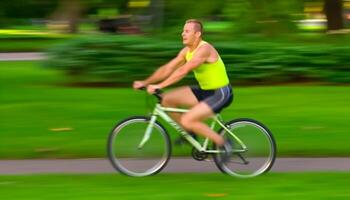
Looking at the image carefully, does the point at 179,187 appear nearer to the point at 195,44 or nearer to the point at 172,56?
the point at 195,44

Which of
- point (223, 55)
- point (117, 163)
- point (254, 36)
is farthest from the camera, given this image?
point (254, 36)

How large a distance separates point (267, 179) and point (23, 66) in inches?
471

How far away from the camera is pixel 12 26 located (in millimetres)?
59219

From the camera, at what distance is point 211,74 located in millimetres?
7090

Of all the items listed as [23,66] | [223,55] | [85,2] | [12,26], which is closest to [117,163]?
[223,55]

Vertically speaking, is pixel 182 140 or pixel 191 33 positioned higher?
pixel 191 33

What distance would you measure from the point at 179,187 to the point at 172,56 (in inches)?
253

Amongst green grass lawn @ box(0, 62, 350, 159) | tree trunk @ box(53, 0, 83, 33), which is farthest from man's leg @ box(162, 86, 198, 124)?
tree trunk @ box(53, 0, 83, 33)

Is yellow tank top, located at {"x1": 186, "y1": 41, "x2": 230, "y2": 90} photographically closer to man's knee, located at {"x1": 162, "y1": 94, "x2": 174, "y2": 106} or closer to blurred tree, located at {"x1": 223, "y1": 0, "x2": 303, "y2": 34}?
man's knee, located at {"x1": 162, "y1": 94, "x2": 174, "y2": 106}

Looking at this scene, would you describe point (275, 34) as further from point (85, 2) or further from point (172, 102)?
point (85, 2)

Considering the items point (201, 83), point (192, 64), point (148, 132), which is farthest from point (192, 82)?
point (192, 64)

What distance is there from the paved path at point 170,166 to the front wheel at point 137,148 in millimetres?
263

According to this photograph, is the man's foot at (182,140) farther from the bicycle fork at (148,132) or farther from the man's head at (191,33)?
the man's head at (191,33)

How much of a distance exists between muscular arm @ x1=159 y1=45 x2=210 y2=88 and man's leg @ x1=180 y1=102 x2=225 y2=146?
1.20ft
